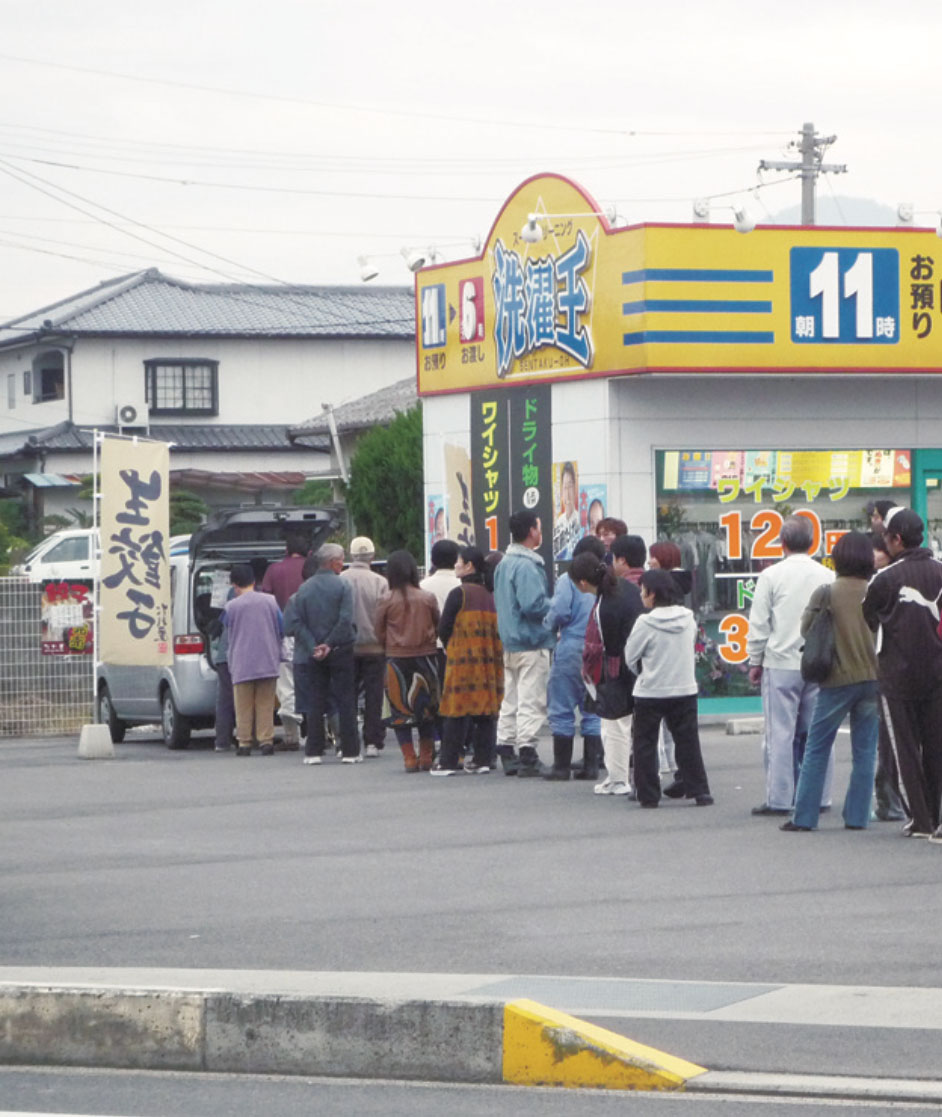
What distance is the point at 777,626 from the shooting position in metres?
13.1

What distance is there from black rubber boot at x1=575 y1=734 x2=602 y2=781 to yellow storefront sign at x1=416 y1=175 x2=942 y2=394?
15.6 ft

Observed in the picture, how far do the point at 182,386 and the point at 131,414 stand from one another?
2144 millimetres

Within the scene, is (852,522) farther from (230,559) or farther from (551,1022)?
(551,1022)

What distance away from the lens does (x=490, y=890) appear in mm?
10383

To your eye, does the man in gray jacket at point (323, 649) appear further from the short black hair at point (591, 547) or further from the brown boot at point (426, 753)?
the short black hair at point (591, 547)

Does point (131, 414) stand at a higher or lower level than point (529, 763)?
higher

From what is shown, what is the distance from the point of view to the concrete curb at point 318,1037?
6672mm

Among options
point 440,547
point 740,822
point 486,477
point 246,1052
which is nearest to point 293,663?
point 440,547

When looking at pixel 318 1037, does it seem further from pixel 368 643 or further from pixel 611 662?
pixel 368 643

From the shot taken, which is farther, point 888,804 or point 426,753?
point 426,753

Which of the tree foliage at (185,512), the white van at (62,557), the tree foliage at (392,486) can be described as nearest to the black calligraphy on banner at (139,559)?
the tree foliage at (392,486)

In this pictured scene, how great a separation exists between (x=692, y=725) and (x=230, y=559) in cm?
701

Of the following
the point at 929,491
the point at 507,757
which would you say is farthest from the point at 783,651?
the point at 929,491

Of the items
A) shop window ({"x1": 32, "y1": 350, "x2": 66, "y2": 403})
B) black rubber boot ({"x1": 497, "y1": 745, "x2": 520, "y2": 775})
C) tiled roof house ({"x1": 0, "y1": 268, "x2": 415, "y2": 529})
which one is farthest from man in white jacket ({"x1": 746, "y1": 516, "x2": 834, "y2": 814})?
shop window ({"x1": 32, "y1": 350, "x2": 66, "y2": 403})
